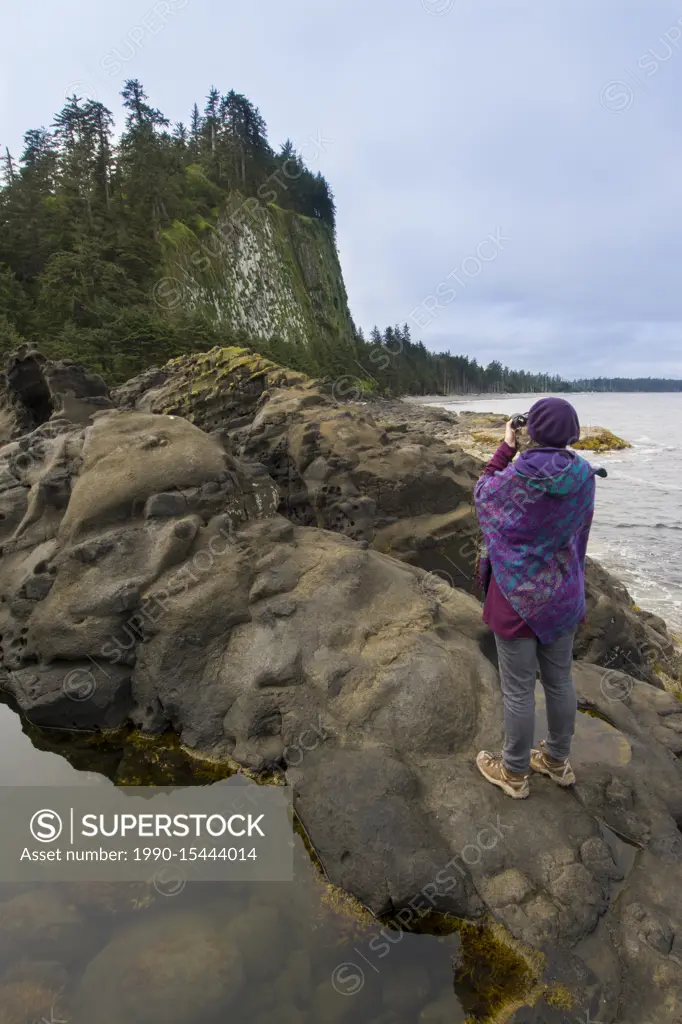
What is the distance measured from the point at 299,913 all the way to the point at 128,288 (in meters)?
43.1

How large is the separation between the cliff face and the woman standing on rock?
44336 mm

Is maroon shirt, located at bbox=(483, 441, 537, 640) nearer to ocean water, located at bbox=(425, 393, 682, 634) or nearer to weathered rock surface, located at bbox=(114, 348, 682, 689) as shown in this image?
weathered rock surface, located at bbox=(114, 348, 682, 689)

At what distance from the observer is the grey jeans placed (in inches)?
125

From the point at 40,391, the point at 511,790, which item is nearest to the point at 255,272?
the point at 40,391

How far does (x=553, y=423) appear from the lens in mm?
2965

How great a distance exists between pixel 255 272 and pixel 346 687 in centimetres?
5966

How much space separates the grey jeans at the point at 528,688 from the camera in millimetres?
3180

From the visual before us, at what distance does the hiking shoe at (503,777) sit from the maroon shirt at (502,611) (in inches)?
36.3

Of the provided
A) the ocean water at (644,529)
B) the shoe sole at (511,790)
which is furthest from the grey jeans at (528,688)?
the ocean water at (644,529)

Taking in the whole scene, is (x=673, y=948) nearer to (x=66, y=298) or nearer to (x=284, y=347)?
(x=66, y=298)

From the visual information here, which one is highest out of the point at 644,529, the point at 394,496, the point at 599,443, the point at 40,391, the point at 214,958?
the point at 40,391

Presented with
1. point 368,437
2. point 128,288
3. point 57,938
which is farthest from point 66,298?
point 57,938

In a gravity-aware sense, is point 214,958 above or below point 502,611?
below

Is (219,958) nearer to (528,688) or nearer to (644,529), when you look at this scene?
(528,688)
